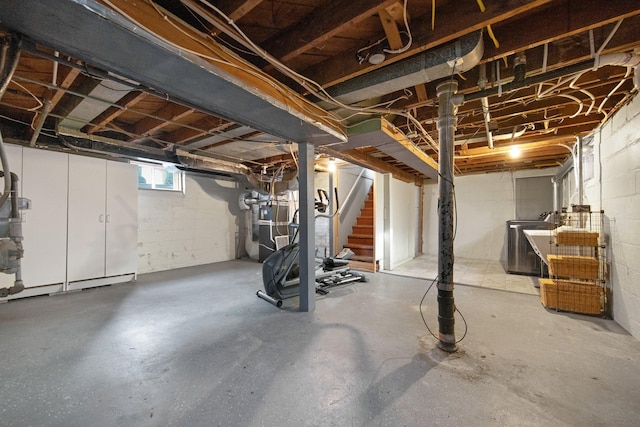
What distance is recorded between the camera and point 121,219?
3.95m

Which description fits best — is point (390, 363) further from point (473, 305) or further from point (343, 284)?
point (343, 284)

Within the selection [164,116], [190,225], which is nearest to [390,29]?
[164,116]

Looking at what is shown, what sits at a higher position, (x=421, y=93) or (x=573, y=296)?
(x=421, y=93)

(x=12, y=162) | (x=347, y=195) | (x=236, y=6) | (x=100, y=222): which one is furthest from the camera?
(x=347, y=195)

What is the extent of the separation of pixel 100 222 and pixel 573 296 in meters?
6.25

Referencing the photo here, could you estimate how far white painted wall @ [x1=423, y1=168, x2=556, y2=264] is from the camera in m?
5.86

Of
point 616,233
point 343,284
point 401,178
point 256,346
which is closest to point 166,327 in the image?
point 256,346

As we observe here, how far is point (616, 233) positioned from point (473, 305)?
1.53 m

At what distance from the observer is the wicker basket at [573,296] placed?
2.64 metres

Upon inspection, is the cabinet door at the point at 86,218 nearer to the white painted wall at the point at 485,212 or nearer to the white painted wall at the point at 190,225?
the white painted wall at the point at 190,225

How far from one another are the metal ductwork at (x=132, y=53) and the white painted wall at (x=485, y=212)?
19.2ft

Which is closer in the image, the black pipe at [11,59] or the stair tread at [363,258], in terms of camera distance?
the black pipe at [11,59]

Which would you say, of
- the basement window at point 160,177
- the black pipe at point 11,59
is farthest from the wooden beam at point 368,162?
the basement window at point 160,177

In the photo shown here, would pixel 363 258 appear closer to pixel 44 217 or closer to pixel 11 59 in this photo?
pixel 11 59
